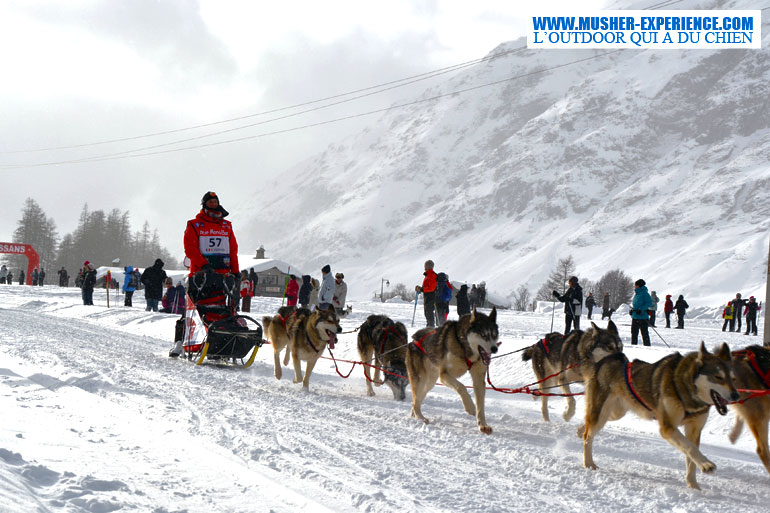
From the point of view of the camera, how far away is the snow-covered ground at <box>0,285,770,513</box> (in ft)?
10.3

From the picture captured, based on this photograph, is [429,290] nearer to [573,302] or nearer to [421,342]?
[573,302]

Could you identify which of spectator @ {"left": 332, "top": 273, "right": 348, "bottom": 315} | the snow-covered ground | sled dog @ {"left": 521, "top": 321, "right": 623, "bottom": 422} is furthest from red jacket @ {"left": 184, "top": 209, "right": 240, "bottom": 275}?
spectator @ {"left": 332, "top": 273, "right": 348, "bottom": 315}

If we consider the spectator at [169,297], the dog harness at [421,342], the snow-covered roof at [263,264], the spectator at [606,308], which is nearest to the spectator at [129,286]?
the spectator at [169,297]

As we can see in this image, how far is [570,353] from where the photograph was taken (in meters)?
6.41

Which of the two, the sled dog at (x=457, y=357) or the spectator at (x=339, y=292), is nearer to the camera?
the sled dog at (x=457, y=357)

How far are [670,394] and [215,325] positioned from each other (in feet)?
18.6

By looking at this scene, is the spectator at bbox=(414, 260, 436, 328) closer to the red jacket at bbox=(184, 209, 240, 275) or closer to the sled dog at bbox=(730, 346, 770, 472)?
the red jacket at bbox=(184, 209, 240, 275)

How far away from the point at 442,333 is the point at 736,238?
479 ft

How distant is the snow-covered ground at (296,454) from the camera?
10.3 feet

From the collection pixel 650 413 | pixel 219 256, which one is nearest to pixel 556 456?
pixel 650 413

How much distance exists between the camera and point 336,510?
10.2 ft

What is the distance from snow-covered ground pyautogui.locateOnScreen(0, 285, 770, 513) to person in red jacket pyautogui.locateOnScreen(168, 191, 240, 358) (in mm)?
1390

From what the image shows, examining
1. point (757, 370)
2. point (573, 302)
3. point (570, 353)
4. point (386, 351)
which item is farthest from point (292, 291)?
point (757, 370)

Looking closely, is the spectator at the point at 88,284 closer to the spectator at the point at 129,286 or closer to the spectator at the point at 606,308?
the spectator at the point at 129,286
